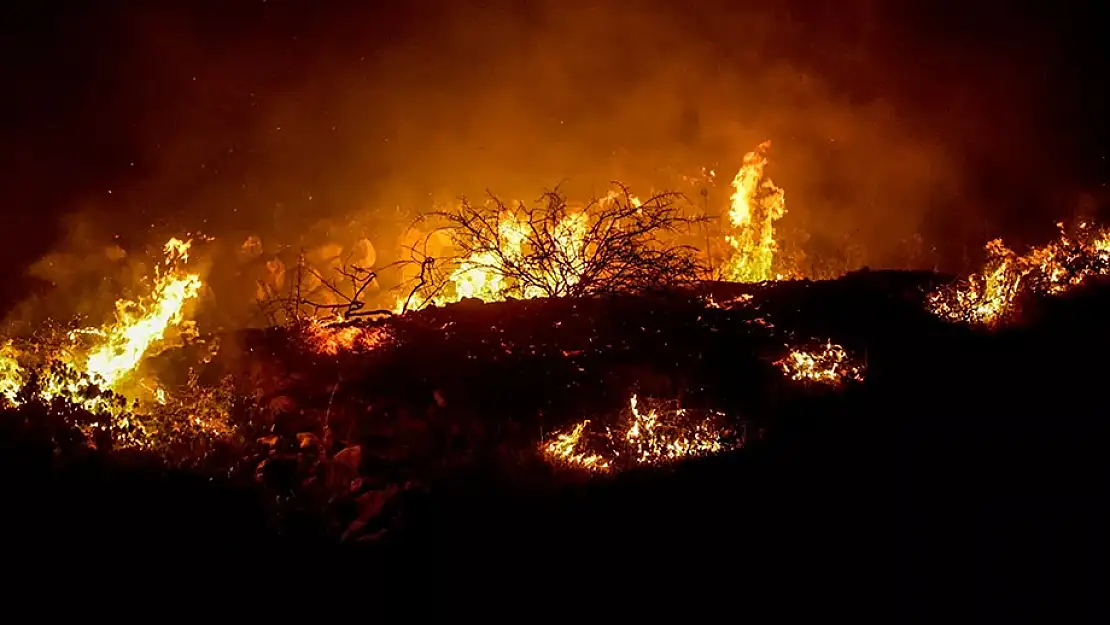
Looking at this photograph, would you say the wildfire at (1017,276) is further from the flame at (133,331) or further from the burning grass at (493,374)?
the flame at (133,331)

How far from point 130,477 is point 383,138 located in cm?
1223

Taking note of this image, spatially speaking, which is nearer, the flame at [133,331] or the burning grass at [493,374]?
Result: the burning grass at [493,374]

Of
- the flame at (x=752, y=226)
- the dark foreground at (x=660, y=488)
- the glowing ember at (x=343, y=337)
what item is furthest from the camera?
the flame at (x=752, y=226)

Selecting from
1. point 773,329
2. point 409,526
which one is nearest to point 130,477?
point 409,526

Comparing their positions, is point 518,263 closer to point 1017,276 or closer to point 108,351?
point 108,351

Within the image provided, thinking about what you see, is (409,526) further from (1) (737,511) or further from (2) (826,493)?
(2) (826,493)

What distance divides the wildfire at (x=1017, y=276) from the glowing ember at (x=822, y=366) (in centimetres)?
189

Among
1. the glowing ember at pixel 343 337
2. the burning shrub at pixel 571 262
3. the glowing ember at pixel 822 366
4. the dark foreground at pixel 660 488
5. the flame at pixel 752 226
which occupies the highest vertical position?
the flame at pixel 752 226

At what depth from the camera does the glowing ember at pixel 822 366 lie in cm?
634

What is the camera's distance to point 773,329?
7.18m

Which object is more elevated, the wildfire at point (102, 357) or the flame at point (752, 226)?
the flame at point (752, 226)

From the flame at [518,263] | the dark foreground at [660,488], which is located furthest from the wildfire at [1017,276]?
the flame at [518,263]

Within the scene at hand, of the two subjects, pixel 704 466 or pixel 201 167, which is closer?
pixel 704 466

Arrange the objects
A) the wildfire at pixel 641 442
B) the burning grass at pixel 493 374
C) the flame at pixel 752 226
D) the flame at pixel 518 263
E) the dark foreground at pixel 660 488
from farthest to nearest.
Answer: the flame at pixel 752 226, the flame at pixel 518 263, the wildfire at pixel 641 442, the burning grass at pixel 493 374, the dark foreground at pixel 660 488
